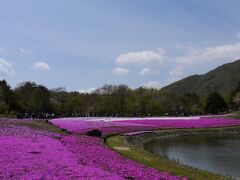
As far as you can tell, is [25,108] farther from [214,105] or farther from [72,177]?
[72,177]

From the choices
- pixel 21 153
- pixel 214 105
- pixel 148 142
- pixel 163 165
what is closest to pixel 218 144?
pixel 148 142

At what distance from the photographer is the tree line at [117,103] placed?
119 metres

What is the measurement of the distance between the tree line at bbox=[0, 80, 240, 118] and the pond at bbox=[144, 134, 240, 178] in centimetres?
6970

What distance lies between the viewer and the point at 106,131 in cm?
5109

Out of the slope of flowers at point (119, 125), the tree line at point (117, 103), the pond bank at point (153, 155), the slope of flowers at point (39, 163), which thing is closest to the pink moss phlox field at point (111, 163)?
the slope of flowers at point (39, 163)

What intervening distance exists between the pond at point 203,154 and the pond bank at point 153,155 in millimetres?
1951

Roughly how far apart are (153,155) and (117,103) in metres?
102

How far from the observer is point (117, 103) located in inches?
5276

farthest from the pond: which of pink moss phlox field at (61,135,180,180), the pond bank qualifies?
pink moss phlox field at (61,135,180,180)

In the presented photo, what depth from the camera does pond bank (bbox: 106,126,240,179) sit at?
915 inches

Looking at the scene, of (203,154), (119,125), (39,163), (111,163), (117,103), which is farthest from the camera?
(117,103)

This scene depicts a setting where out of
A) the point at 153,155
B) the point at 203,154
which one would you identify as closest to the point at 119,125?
the point at 203,154

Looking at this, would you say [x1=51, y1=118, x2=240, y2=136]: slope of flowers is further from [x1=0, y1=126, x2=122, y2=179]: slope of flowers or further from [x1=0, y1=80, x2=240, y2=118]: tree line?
[x1=0, y1=80, x2=240, y2=118]: tree line

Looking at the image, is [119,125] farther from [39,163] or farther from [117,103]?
[117,103]
